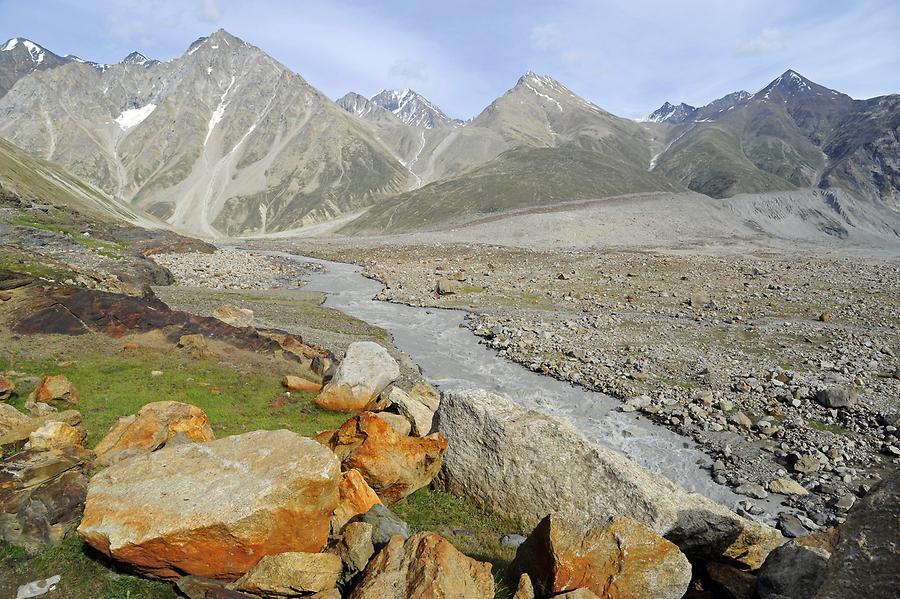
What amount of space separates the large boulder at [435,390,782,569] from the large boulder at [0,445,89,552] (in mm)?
8983

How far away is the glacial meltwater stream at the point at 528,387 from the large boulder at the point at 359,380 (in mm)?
8337

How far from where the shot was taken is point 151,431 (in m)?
13.6

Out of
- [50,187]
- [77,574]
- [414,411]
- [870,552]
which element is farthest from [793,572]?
[50,187]

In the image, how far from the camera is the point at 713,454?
21.3 m

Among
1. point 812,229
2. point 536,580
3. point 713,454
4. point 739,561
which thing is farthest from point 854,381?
point 812,229

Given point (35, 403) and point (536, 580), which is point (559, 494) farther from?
point (35, 403)

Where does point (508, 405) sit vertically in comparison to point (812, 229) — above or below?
below

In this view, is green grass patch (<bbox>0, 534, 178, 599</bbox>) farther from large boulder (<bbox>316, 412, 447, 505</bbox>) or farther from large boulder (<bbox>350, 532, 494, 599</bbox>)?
large boulder (<bbox>316, 412, 447, 505</bbox>)

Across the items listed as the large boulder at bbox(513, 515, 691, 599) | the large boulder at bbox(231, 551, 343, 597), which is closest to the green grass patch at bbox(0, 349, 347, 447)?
the large boulder at bbox(231, 551, 343, 597)

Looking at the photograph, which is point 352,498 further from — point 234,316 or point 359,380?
point 234,316

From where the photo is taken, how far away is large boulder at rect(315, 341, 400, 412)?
2072 centimetres

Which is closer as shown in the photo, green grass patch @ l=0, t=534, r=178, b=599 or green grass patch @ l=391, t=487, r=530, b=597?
green grass patch @ l=0, t=534, r=178, b=599

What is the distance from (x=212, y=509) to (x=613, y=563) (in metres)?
7.35

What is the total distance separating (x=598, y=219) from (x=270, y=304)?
97655 millimetres
